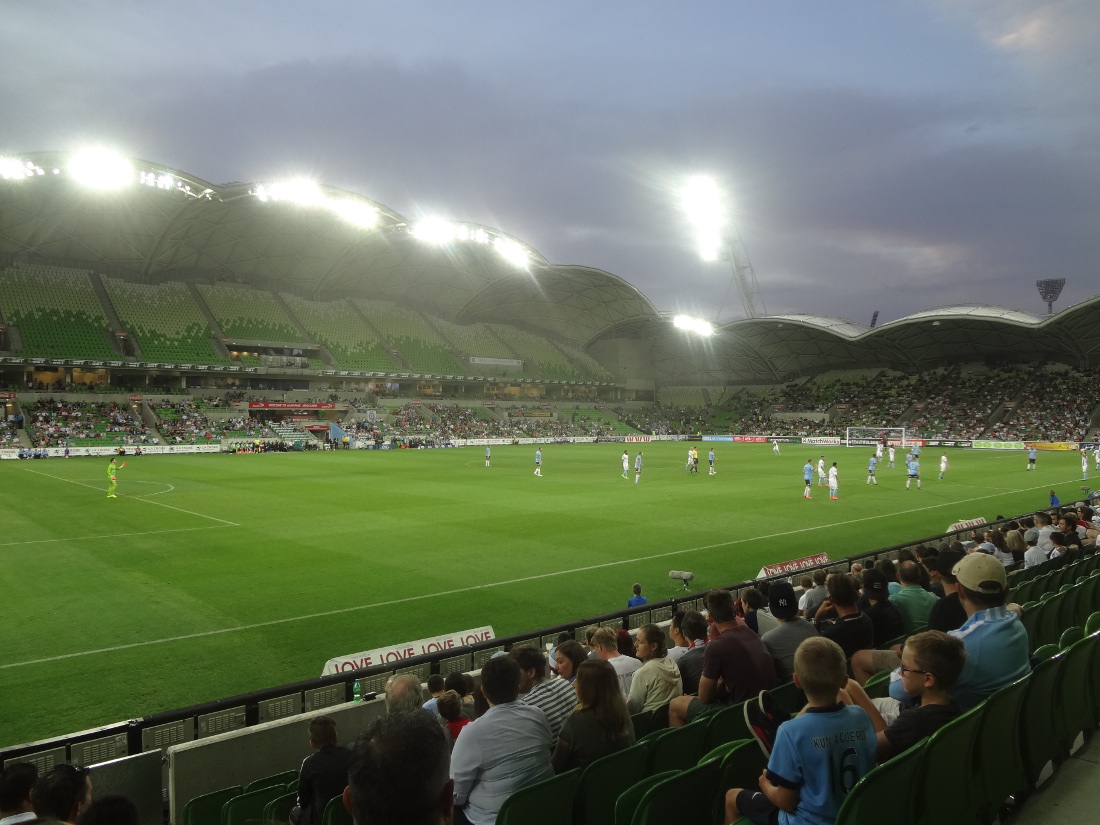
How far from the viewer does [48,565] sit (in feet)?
54.6

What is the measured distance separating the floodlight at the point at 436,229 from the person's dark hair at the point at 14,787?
63.3 meters

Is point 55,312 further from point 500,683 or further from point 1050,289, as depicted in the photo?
point 1050,289

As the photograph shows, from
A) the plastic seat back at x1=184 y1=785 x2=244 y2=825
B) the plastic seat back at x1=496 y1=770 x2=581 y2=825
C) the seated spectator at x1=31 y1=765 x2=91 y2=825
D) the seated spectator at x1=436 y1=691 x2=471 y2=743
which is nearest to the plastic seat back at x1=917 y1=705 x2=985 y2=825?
the plastic seat back at x1=496 y1=770 x2=581 y2=825

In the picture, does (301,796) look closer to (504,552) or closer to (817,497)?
(504,552)

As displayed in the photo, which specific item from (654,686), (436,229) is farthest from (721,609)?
(436,229)

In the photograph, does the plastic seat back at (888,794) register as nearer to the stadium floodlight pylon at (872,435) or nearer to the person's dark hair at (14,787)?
the person's dark hair at (14,787)

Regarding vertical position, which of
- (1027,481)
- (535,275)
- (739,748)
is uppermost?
(535,275)

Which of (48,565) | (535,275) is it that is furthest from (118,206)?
(48,565)

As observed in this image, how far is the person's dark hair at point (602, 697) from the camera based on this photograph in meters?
4.27

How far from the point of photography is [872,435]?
76312 mm

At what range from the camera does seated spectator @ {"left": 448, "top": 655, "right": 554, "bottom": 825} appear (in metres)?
3.77

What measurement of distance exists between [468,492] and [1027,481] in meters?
28.6

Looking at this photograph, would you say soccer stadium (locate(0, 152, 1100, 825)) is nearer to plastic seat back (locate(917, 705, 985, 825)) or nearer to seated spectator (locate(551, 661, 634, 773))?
plastic seat back (locate(917, 705, 985, 825))

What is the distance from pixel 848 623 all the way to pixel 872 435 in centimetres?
7744
